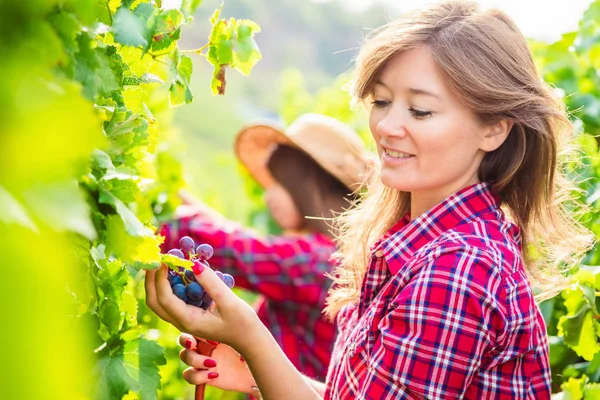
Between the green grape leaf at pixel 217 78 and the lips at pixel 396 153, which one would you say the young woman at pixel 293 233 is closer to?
the lips at pixel 396 153

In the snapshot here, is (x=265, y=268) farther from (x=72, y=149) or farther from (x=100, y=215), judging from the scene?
(x=72, y=149)

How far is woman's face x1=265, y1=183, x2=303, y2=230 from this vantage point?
3.74m

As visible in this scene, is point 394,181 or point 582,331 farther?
point 582,331

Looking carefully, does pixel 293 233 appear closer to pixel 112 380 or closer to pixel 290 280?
pixel 290 280

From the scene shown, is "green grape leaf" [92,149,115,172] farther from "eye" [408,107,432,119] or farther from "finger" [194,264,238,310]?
"eye" [408,107,432,119]

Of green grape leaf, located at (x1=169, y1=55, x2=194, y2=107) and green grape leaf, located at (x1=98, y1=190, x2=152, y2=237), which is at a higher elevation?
green grape leaf, located at (x1=169, y1=55, x2=194, y2=107)

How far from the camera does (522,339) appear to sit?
153 cm

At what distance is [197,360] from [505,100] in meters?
0.89

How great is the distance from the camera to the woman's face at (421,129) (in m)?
1.66

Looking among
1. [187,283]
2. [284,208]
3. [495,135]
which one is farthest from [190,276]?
[284,208]

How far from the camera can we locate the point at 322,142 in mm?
3773

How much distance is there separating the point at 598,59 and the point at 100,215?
2573mm

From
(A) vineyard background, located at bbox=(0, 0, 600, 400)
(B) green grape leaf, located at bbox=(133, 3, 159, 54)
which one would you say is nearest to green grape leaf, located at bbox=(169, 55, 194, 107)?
(A) vineyard background, located at bbox=(0, 0, 600, 400)

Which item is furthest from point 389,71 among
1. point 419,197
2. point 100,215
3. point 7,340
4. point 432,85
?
point 7,340
